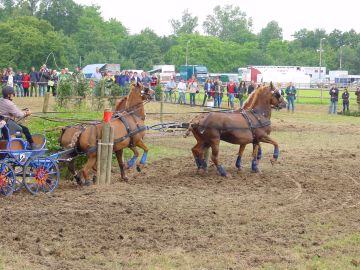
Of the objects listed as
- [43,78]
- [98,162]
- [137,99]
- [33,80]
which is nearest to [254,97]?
[137,99]

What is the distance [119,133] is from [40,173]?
86.9 inches

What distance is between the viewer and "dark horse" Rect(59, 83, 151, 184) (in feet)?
42.0

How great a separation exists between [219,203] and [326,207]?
1.85 metres

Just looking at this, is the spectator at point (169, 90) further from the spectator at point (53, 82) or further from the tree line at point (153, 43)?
the tree line at point (153, 43)

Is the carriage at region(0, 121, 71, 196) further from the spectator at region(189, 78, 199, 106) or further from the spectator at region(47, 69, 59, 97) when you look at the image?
the spectator at region(189, 78, 199, 106)

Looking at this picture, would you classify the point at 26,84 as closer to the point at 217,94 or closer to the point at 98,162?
Result: the point at 217,94

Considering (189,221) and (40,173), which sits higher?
(40,173)

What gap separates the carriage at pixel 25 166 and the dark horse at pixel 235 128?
11.0 feet

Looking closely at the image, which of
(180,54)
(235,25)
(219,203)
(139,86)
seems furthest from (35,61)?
(235,25)

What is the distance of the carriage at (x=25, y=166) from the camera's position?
11.4 metres

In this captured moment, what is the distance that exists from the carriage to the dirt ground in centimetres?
24

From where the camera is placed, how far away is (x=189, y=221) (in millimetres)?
9930

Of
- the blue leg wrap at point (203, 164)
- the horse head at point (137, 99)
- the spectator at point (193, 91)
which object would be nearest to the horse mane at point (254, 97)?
the blue leg wrap at point (203, 164)

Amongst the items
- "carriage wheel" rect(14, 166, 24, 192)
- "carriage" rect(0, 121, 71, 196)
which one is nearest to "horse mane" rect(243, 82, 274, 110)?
"carriage" rect(0, 121, 71, 196)
